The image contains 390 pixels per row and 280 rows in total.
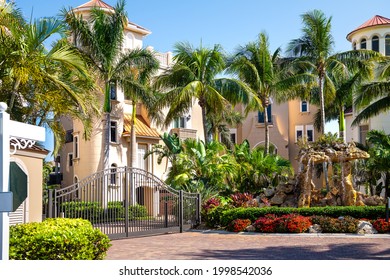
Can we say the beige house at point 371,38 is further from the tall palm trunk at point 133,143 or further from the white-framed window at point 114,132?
the white-framed window at point 114,132

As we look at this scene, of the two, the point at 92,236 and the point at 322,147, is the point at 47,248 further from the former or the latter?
the point at 322,147

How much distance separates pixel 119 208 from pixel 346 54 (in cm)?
1601

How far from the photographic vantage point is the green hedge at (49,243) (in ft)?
30.2

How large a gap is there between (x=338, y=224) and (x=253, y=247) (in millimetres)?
4359

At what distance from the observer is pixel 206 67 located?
29797mm

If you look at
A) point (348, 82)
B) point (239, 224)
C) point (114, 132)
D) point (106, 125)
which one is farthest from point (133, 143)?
point (239, 224)

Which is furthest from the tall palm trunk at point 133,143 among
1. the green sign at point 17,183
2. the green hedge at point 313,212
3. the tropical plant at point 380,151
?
the green sign at point 17,183

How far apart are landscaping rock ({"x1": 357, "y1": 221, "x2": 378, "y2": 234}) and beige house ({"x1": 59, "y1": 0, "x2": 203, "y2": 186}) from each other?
1783cm

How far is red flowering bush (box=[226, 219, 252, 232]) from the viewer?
1956cm

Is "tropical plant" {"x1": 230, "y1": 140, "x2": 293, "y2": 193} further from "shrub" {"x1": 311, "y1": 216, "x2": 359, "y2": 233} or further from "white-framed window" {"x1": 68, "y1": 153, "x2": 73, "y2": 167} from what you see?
"white-framed window" {"x1": 68, "y1": 153, "x2": 73, "y2": 167}

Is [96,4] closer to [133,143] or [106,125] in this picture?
[106,125]

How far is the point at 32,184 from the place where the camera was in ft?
53.3

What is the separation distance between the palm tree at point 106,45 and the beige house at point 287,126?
54.2 feet

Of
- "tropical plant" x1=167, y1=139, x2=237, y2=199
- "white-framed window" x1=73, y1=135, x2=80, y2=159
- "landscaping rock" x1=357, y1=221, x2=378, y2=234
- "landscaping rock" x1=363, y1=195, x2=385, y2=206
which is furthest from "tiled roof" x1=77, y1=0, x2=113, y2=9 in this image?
"landscaping rock" x1=357, y1=221, x2=378, y2=234
